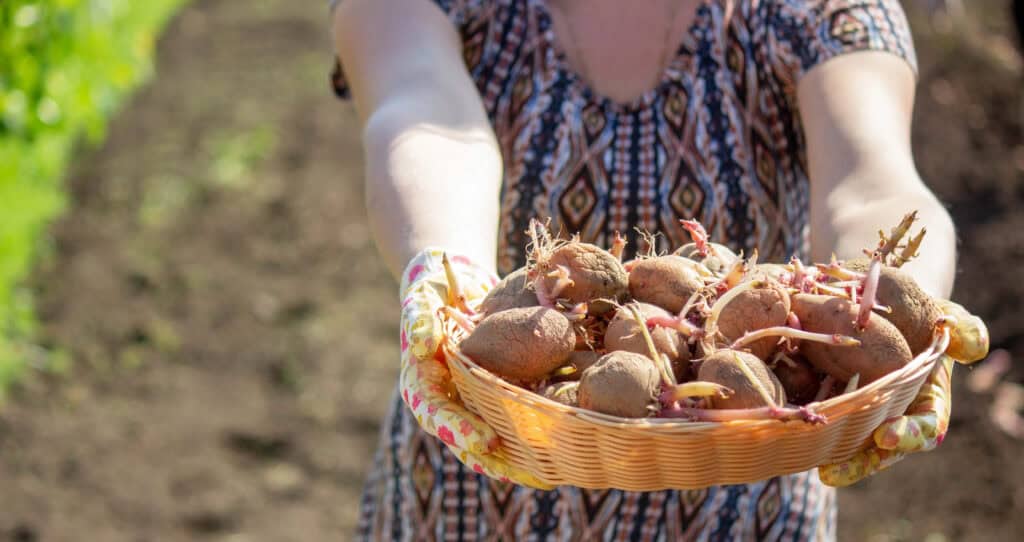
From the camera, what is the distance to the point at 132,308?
15.9 feet

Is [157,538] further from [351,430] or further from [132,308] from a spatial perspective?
[132,308]

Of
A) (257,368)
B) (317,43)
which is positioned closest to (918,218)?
(257,368)

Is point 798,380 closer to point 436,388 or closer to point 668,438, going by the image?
point 668,438

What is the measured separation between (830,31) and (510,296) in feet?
2.49

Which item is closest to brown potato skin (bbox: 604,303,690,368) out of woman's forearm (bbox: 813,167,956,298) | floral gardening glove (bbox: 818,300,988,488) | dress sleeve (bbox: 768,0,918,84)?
floral gardening glove (bbox: 818,300,988,488)

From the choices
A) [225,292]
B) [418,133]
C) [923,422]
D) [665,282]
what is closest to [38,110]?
[225,292]

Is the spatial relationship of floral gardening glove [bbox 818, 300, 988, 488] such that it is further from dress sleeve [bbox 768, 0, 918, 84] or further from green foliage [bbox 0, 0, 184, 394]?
green foliage [bbox 0, 0, 184, 394]

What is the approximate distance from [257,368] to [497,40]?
8.92 ft

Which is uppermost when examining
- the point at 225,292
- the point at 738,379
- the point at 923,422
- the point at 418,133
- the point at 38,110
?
→ the point at 418,133

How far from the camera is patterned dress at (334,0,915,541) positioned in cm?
203

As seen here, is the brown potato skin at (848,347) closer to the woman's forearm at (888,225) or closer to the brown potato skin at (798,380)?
the brown potato skin at (798,380)

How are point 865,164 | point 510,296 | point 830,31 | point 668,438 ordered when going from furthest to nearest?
point 830,31, point 865,164, point 510,296, point 668,438

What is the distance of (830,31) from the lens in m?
2.00

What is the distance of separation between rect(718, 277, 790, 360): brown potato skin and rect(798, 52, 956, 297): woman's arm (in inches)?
10.5
